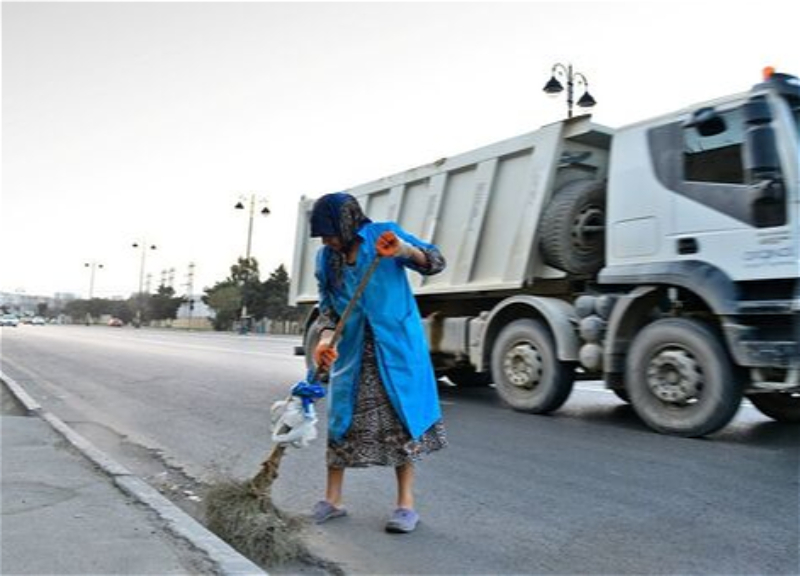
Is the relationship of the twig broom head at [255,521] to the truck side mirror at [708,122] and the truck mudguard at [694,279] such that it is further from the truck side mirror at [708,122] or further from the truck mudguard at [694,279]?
the truck side mirror at [708,122]

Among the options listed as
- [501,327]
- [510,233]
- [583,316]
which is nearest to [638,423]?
[583,316]

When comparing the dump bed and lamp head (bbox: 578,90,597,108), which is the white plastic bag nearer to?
the dump bed

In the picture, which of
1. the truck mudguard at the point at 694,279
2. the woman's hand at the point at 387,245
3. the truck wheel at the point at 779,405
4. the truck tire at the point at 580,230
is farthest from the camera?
the truck tire at the point at 580,230

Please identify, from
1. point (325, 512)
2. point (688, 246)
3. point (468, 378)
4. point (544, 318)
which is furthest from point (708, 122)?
point (468, 378)

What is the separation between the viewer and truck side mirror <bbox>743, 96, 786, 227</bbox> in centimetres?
573

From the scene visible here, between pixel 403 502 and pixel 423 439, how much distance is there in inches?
14.8

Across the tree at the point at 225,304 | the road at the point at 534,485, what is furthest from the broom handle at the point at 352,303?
the tree at the point at 225,304

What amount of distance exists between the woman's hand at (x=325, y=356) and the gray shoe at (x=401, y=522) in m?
0.87

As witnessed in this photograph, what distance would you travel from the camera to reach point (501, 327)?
8.55 m

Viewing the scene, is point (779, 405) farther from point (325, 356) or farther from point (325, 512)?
point (325, 356)

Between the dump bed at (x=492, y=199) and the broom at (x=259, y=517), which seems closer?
the broom at (x=259, y=517)

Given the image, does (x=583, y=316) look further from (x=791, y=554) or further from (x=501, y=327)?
(x=791, y=554)

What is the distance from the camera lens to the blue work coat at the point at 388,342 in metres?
3.69

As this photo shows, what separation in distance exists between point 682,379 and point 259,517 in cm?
406
